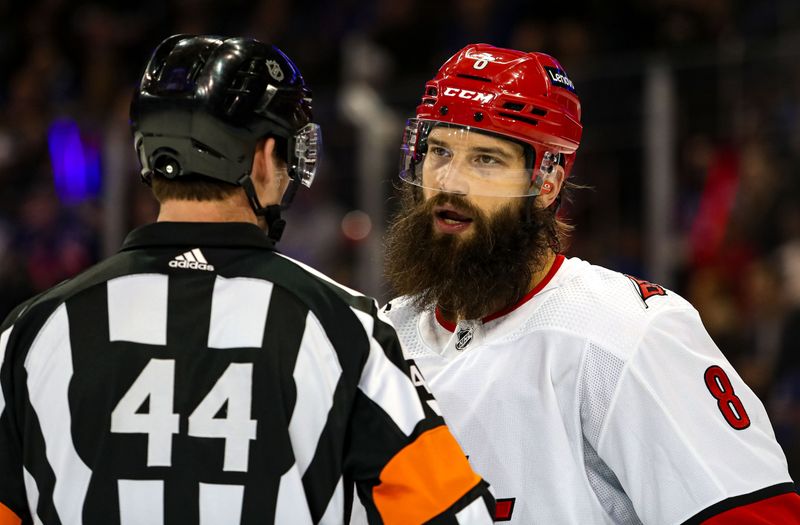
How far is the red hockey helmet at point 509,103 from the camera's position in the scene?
2.32 meters

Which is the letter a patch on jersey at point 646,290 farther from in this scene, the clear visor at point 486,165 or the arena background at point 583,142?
the arena background at point 583,142

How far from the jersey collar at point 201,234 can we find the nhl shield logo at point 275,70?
→ 27cm

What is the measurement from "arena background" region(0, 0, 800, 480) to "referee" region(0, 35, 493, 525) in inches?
108

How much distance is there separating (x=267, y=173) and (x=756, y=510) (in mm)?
1099

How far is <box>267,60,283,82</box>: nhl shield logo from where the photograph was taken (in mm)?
1862

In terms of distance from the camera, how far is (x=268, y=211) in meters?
1.85

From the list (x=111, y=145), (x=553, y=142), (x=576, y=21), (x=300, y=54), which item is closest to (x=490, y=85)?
(x=553, y=142)

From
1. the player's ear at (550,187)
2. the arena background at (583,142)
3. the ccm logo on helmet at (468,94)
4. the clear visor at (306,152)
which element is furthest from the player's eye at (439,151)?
the arena background at (583,142)

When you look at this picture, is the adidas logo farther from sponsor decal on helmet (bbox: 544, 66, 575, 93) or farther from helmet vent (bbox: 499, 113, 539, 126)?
sponsor decal on helmet (bbox: 544, 66, 575, 93)

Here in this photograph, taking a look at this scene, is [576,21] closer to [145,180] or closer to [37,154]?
[37,154]

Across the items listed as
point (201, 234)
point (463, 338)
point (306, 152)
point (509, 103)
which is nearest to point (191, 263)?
point (201, 234)

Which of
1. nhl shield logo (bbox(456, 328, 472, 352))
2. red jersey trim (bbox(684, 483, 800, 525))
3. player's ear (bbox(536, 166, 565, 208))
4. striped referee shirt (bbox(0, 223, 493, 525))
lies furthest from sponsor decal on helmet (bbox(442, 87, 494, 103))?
red jersey trim (bbox(684, 483, 800, 525))

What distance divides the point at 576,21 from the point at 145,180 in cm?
458

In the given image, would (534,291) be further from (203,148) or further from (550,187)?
(203,148)
